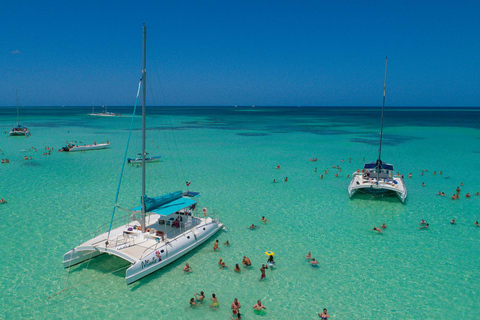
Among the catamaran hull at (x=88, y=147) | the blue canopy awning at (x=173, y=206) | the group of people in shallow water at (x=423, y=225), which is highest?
the blue canopy awning at (x=173, y=206)

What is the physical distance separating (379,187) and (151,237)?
17417mm

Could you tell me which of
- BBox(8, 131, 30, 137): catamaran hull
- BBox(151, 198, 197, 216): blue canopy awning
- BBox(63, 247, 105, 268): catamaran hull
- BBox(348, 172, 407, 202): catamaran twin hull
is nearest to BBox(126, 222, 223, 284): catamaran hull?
BBox(151, 198, 197, 216): blue canopy awning

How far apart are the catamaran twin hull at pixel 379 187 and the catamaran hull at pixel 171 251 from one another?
1247 cm

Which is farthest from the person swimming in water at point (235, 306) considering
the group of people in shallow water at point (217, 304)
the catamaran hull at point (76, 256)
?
the catamaran hull at point (76, 256)

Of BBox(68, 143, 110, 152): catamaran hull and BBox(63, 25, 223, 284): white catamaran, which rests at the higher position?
BBox(68, 143, 110, 152): catamaran hull

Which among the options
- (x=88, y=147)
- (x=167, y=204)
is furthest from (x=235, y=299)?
(x=88, y=147)

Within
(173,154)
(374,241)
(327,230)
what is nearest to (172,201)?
Result: (327,230)

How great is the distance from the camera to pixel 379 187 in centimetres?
2469

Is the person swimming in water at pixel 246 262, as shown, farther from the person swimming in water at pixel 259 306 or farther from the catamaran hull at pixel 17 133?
the catamaran hull at pixel 17 133

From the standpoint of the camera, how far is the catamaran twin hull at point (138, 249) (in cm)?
1394

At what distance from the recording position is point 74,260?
14.7 metres

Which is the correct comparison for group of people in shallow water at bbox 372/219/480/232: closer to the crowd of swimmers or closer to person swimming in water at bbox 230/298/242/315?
the crowd of swimmers

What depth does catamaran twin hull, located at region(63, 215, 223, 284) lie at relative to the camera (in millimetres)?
13938

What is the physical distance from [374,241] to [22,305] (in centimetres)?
1683
